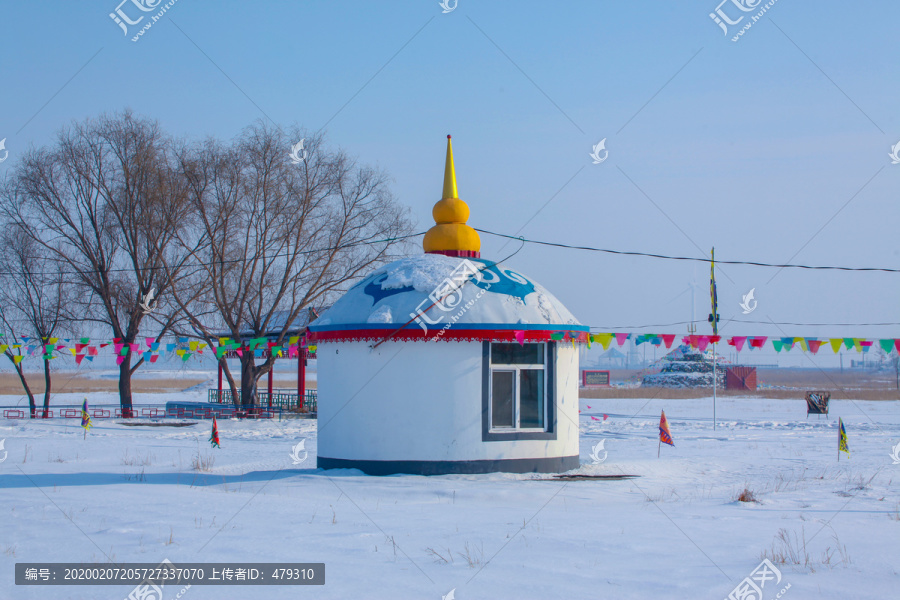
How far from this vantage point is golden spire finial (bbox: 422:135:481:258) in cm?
1539

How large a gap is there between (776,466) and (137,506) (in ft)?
39.7

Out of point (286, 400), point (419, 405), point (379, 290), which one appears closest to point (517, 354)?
point (419, 405)

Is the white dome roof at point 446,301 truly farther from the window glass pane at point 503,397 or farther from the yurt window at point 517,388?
the window glass pane at point 503,397

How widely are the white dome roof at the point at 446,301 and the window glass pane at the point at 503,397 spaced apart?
0.92m

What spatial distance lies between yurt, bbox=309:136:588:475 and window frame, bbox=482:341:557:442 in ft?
0.06

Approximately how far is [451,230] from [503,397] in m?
3.65

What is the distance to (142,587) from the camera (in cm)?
600

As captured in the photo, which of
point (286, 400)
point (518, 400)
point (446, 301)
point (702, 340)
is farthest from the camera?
point (286, 400)

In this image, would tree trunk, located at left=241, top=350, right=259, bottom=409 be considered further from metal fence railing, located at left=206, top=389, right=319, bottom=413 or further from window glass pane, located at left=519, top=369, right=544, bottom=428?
window glass pane, located at left=519, top=369, right=544, bottom=428

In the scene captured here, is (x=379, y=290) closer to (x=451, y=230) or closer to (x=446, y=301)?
(x=446, y=301)

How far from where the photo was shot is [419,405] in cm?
1305

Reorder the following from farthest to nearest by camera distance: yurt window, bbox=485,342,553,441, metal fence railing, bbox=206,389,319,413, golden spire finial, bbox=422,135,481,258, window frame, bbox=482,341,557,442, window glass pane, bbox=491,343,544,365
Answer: metal fence railing, bbox=206,389,319,413 < golden spire finial, bbox=422,135,481,258 < window glass pane, bbox=491,343,544,365 < yurt window, bbox=485,342,553,441 < window frame, bbox=482,341,557,442

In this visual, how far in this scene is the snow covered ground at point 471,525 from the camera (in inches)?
245

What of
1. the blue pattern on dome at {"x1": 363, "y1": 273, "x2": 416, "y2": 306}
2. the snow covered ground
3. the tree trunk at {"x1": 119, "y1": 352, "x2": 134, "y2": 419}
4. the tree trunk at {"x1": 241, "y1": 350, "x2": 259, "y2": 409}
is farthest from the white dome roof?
the tree trunk at {"x1": 119, "y1": 352, "x2": 134, "y2": 419}
